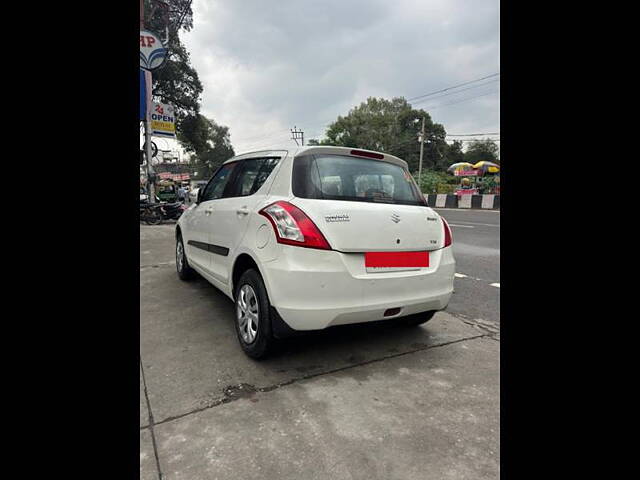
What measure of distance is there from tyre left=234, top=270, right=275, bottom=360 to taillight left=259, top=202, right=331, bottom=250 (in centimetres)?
39

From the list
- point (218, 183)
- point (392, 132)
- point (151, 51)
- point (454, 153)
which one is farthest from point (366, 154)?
point (454, 153)

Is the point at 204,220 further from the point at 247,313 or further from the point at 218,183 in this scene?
the point at 247,313

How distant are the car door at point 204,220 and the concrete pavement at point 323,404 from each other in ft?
2.30

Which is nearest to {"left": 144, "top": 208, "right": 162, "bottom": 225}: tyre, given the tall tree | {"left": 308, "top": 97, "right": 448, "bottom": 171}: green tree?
{"left": 308, "top": 97, "right": 448, "bottom": 171}: green tree

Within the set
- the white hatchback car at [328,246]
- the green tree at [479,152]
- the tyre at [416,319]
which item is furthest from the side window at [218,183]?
the green tree at [479,152]

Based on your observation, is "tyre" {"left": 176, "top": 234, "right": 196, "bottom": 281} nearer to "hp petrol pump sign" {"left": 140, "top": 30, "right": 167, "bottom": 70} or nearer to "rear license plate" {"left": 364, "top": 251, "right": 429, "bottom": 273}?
"rear license plate" {"left": 364, "top": 251, "right": 429, "bottom": 273}

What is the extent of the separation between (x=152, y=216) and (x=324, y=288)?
11275 mm

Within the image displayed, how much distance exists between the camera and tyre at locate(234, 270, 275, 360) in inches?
95.3

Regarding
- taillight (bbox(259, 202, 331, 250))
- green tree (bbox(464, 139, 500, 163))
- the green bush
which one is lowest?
taillight (bbox(259, 202, 331, 250))

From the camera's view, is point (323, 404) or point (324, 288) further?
point (324, 288)

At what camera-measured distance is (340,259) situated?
2.27 m
